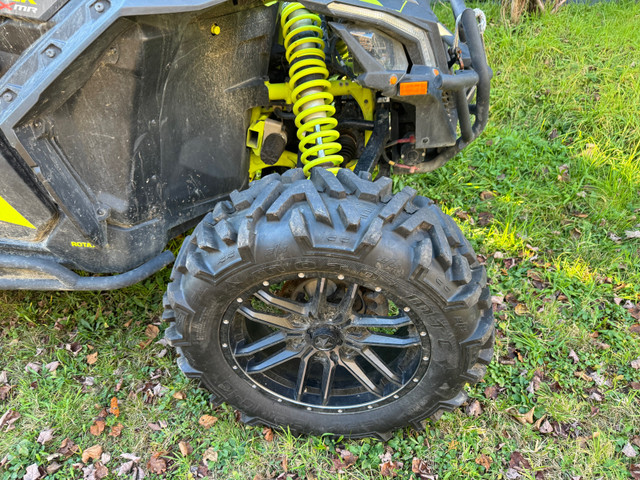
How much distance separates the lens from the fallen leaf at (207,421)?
→ 2834mm

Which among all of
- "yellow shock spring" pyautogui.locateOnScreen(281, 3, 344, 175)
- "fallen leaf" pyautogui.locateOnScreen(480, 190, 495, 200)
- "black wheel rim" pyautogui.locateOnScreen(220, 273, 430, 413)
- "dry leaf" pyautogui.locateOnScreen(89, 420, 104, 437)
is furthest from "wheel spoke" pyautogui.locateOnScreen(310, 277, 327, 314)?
"fallen leaf" pyautogui.locateOnScreen(480, 190, 495, 200)

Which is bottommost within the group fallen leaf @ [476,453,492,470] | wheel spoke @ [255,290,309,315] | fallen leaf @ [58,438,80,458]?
fallen leaf @ [476,453,492,470]

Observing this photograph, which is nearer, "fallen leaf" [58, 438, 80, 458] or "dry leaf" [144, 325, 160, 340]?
"fallen leaf" [58, 438, 80, 458]

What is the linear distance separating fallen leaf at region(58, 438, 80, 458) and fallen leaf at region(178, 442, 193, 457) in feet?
1.74

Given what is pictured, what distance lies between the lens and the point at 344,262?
81.7 inches

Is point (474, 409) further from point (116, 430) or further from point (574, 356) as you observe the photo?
point (116, 430)

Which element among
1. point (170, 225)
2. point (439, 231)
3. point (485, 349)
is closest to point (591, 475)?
point (485, 349)

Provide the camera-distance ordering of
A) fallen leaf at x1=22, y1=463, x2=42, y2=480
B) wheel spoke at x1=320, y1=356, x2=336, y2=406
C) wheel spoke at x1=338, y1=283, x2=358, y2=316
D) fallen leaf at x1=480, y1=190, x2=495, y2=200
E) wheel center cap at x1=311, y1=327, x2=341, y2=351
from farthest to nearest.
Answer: fallen leaf at x1=480, y1=190, x2=495, y2=200 → fallen leaf at x1=22, y1=463, x2=42, y2=480 → wheel spoke at x1=320, y1=356, x2=336, y2=406 → wheel center cap at x1=311, y1=327, x2=341, y2=351 → wheel spoke at x1=338, y1=283, x2=358, y2=316

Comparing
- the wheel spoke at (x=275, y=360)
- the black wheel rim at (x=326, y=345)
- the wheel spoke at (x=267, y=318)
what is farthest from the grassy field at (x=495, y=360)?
the wheel spoke at (x=267, y=318)

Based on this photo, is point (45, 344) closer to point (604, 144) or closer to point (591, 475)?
point (591, 475)

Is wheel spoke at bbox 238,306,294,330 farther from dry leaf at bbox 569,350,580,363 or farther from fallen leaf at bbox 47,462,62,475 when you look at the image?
dry leaf at bbox 569,350,580,363

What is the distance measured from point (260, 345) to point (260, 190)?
0.74 meters

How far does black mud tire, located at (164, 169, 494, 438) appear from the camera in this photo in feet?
6.68

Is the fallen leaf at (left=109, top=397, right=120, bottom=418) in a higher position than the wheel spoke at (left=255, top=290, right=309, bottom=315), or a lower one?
lower
